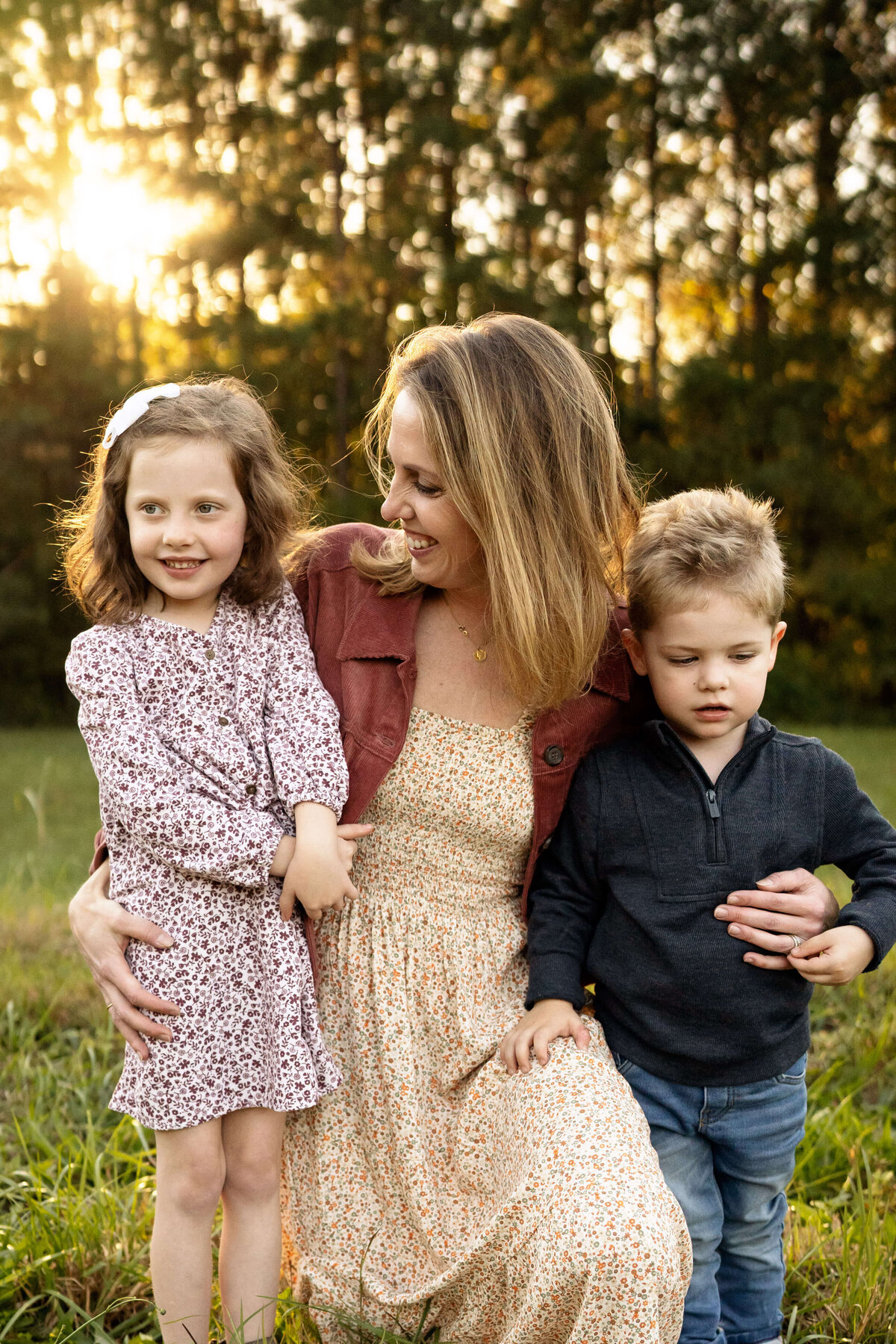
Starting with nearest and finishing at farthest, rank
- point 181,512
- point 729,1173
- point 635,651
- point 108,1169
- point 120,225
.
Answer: point 181,512
point 729,1173
point 635,651
point 108,1169
point 120,225

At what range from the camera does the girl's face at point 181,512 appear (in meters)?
2.04

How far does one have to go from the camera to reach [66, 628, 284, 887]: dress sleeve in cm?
194

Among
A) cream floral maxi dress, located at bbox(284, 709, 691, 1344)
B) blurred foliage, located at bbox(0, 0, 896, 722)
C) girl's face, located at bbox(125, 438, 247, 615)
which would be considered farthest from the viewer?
blurred foliage, located at bbox(0, 0, 896, 722)

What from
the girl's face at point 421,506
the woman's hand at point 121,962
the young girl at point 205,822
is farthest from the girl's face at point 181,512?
the woman's hand at point 121,962

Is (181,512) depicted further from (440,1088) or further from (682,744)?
(440,1088)

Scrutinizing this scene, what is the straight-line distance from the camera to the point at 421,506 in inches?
85.8

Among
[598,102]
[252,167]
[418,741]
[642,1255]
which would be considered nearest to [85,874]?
[418,741]

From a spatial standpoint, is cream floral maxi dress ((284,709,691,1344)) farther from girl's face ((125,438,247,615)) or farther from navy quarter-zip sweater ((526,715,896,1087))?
girl's face ((125,438,247,615))

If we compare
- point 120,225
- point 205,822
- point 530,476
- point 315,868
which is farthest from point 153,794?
point 120,225

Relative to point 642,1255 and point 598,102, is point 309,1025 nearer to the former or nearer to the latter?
point 642,1255

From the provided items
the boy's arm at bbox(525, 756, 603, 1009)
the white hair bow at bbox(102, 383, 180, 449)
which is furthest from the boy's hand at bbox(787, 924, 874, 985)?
the white hair bow at bbox(102, 383, 180, 449)

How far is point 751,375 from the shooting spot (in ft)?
48.1

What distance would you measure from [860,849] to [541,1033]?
636mm

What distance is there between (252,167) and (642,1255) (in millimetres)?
13949
